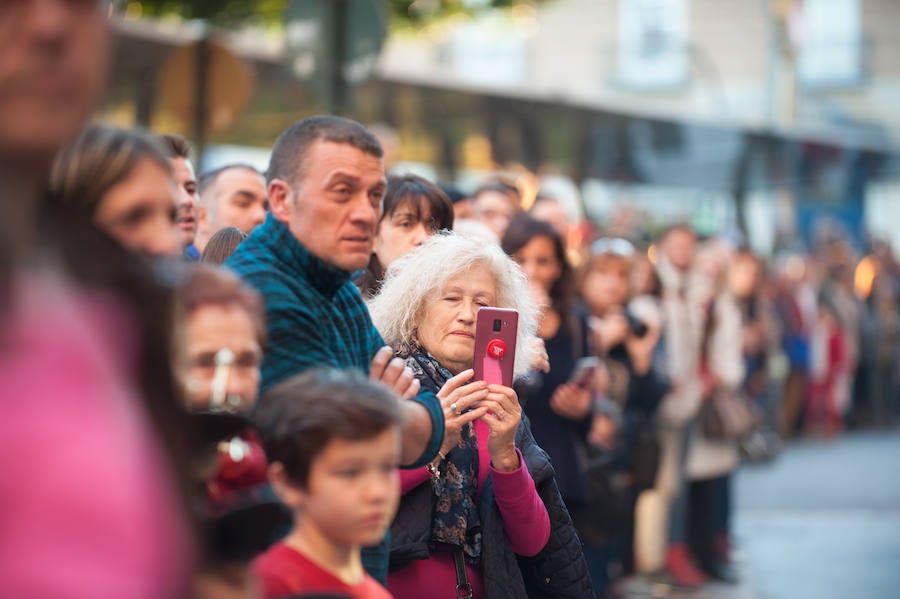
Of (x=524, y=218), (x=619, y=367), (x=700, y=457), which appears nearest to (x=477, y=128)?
(x=700, y=457)

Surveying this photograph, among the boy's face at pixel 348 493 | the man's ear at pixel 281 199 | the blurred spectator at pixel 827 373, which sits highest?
the man's ear at pixel 281 199

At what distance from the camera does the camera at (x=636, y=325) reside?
735 cm

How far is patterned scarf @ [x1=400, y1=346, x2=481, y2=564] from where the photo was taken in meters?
3.31

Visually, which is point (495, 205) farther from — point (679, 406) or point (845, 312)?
point (845, 312)

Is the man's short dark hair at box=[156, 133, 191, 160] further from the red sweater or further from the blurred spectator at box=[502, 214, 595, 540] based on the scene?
the red sweater

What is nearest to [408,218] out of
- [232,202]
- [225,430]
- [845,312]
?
[232,202]

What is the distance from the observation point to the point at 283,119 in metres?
10.9

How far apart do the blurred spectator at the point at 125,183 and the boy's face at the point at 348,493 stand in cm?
38

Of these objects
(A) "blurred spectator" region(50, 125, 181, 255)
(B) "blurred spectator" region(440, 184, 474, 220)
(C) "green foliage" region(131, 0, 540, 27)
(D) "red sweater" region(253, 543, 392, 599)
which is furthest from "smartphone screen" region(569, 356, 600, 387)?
(C) "green foliage" region(131, 0, 540, 27)

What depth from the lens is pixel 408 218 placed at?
14.6ft

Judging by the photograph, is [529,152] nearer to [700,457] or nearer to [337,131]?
[700,457]

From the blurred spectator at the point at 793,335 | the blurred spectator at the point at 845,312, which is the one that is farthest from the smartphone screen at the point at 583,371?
the blurred spectator at the point at 845,312

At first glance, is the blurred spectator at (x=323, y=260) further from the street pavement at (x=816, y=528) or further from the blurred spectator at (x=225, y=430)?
the street pavement at (x=816, y=528)

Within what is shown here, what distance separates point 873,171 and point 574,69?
16550 millimetres
